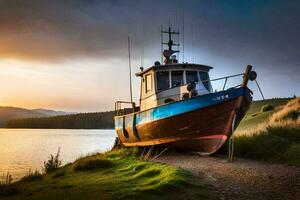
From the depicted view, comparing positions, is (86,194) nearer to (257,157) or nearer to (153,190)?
(153,190)

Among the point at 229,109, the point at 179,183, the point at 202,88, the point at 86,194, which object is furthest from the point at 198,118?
the point at 86,194

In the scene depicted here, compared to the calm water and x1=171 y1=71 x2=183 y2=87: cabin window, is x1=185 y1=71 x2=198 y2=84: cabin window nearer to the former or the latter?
x1=171 y1=71 x2=183 y2=87: cabin window

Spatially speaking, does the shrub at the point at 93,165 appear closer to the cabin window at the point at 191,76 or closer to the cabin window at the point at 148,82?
the cabin window at the point at 148,82

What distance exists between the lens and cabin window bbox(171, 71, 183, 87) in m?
18.5

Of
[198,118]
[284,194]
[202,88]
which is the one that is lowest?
[284,194]

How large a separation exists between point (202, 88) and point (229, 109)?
316 cm

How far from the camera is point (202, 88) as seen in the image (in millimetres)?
18109

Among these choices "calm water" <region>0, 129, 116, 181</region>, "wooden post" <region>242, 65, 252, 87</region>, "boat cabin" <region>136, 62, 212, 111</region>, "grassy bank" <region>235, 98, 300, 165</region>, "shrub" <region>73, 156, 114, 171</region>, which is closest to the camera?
"grassy bank" <region>235, 98, 300, 165</region>

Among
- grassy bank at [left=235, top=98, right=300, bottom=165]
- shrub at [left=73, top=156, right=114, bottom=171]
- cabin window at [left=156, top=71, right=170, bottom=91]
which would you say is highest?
cabin window at [left=156, top=71, right=170, bottom=91]

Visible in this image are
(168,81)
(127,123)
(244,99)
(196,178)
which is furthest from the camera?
(127,123)

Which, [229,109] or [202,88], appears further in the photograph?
[202,88]

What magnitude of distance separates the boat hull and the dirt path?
6.76 feet

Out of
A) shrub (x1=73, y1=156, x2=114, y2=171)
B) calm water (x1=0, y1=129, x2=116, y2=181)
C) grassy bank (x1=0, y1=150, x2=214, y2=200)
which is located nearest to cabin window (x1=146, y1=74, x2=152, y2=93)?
shrub (x1=73, y1=156, x2=114, y2=171)

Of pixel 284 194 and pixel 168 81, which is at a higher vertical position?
pixel 168 81
